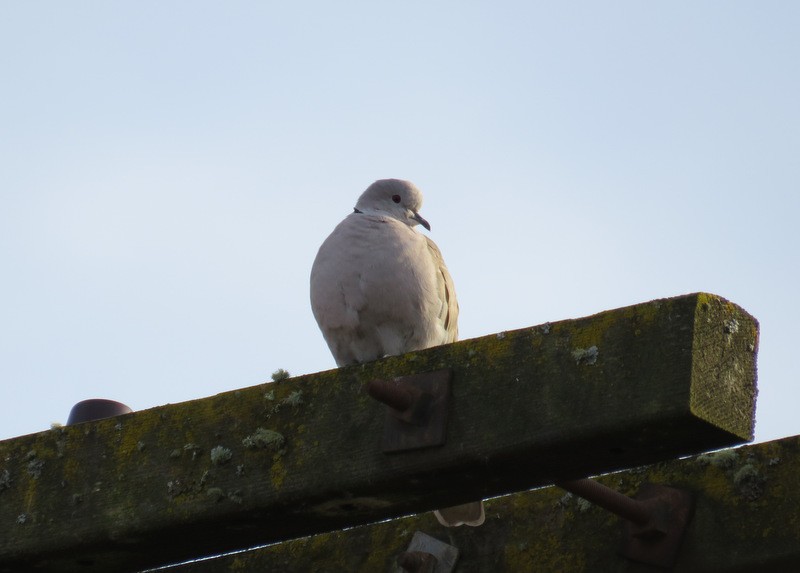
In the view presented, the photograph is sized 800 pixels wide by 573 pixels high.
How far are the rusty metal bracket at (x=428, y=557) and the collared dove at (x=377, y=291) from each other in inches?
66.4

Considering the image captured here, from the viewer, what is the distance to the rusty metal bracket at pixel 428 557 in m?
3.78

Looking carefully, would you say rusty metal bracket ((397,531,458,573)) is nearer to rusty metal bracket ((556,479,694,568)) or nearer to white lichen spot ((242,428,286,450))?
rusty metal bracket ((556,479,694,568))

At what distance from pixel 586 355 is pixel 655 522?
75cm

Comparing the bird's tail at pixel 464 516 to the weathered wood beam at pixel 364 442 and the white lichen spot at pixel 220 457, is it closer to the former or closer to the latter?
the weathered wood beam at pixel 364 442

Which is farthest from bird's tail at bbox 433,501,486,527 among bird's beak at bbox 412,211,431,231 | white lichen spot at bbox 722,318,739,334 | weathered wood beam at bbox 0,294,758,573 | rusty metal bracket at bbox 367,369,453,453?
bird's beak at bbox 412,211,431,231

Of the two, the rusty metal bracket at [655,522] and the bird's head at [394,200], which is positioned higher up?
the bird's head at [394,200]

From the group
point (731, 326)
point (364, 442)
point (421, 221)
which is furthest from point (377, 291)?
point (731, 326)

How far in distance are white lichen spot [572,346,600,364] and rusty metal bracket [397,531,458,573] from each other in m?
1.13

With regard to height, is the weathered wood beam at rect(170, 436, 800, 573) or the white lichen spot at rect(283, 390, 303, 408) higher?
the white lichen spot at rect(283, 390, 303, 408)

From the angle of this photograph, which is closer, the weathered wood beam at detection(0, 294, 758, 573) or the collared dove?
the weathered wood beam at detection(0, 294, 758, 573)

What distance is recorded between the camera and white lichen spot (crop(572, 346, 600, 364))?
2.86 metres

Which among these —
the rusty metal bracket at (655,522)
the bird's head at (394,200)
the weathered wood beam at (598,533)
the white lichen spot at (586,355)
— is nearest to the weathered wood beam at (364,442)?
the white lichen spot at (586,355)

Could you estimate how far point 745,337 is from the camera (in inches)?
113

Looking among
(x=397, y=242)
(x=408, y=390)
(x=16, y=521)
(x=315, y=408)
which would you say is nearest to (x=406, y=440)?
(x=408, y=390)
